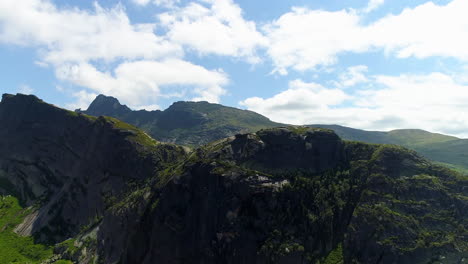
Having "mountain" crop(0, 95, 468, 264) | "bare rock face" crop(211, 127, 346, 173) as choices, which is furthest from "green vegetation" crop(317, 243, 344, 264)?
"bare rock face" crop(211, 127, 346, 173)

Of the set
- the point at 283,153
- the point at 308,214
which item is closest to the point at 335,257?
the point at 308,214

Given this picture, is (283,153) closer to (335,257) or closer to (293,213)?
(293,213)

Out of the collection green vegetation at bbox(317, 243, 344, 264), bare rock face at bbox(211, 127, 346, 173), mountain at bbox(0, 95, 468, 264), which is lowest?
green vegetation at bbox(317, 243, 344, 264)

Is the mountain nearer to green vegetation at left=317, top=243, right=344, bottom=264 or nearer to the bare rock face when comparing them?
green vegetation at left=317, top=243, right=344, bottom=264

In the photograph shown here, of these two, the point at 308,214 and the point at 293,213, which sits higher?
the point at 293,213

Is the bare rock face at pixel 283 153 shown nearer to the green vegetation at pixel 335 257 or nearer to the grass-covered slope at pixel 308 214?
the grass-covered slope at pixel 308 214

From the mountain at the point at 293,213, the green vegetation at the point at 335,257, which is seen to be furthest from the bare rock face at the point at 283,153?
the green vegetation at the point at 335,257

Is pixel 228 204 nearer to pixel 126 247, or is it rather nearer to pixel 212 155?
pixel 212 155

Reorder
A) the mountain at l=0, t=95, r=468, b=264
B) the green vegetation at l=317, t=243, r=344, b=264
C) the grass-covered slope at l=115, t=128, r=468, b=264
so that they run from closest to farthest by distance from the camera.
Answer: the green vegetation at l=317, t=243, r=344, b=264 → the grass-covered slope at l=115, t=128, r=468, b=264 → the mountain at l=0, t=95, r=468, b=264

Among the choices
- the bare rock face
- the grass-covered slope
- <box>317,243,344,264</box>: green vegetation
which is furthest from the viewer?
the bare rock face

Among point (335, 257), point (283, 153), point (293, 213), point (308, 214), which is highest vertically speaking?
point (283, 153)

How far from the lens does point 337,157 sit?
639 feet

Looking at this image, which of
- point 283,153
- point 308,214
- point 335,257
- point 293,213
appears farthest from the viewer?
point 283,153

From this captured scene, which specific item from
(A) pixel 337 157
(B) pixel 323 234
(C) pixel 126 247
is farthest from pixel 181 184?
(A) pixel 337 157
